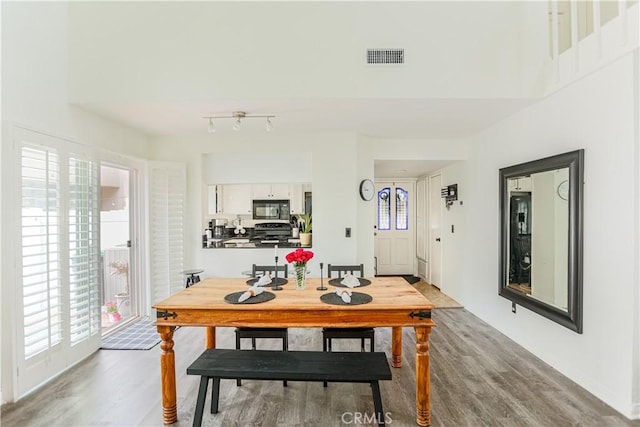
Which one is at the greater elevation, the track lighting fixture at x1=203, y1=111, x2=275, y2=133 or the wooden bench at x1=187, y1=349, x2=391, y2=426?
the track lighting fixture at x1=203, y1=111, x2=275, y2=133

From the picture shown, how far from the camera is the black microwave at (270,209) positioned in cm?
563

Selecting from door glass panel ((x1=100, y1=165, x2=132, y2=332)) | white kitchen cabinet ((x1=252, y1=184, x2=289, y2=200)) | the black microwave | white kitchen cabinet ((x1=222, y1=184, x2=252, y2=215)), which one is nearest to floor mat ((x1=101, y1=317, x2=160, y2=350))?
door glass panel ((x1=100, y1=165, x2=132, y2=332))

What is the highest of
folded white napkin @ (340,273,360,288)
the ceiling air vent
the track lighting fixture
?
the ceiling air vent

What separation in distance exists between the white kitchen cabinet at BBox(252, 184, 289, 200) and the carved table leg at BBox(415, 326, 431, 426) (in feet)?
12.8

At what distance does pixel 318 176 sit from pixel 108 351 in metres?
3.05

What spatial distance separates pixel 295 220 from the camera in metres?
5.82

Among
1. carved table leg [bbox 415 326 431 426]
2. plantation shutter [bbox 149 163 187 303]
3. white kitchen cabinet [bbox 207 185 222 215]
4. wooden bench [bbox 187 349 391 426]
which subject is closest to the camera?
wooden bench [bbox 187 349 391 426]

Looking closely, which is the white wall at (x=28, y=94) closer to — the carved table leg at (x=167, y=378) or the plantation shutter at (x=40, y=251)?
the plantation shutter at (x=40, y=251)

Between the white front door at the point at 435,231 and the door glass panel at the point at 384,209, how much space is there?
968 mm

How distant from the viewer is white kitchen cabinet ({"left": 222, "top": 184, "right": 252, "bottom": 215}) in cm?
560

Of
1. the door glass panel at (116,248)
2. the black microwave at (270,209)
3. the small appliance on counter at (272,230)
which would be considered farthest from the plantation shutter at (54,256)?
the small appliance on counter at (272,230)

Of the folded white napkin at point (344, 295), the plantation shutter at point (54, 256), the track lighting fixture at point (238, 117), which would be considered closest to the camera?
the folded white napkin at point (344, 295)

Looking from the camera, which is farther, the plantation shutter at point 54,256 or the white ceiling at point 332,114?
the white ceiling at point 332,114

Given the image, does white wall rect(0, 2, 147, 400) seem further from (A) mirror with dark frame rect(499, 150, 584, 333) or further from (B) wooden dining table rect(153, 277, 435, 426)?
(A) mirror with dark frame rect(499, 150, 584, 333)
